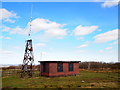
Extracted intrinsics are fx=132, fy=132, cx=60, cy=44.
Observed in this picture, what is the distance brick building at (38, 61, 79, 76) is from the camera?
94.1 feet

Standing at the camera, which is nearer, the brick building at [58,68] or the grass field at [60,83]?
the grass field at [60,83]

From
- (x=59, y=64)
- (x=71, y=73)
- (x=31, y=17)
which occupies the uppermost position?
(x=31, y=17)

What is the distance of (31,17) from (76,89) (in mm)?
20218

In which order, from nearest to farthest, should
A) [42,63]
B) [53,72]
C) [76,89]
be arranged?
[76,89] → [53,72] → [42,63]

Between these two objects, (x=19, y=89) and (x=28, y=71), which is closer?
(x=19, y=89)

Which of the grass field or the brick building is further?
the brick building

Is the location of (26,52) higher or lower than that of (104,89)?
higher

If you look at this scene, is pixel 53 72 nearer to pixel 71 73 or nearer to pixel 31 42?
pixel 71 73

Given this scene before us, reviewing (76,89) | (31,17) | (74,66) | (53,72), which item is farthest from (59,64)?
(76,89)

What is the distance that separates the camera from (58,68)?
2973 cm

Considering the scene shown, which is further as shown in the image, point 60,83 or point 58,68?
point 58,68

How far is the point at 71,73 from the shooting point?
105 feet

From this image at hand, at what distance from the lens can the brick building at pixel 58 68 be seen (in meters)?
28.7

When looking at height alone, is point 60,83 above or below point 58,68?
below
